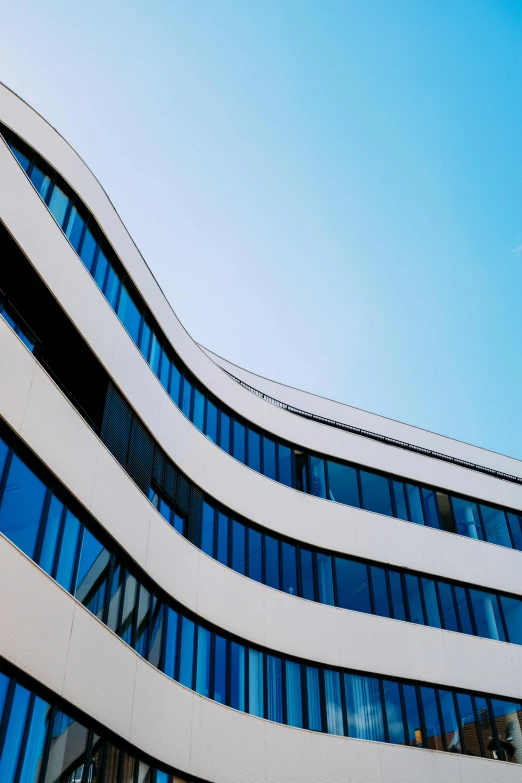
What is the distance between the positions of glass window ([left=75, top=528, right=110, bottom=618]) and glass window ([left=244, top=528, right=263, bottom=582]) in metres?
5.78

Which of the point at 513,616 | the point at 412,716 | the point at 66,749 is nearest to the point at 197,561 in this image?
the point at 66,749

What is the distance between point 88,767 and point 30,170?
11.8 meters

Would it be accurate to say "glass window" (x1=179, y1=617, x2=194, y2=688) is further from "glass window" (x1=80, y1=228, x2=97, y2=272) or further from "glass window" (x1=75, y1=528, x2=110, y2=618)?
"glass window" (x1=80, y1=228, x2=97, y2=272)

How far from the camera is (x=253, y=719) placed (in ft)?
56.9

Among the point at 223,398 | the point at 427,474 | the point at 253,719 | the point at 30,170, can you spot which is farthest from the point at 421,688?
the point at 30,170

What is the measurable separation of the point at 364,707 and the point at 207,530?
5.98 m

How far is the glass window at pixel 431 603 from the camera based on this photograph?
70.3 ft

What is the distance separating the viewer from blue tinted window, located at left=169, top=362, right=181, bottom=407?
808 inches

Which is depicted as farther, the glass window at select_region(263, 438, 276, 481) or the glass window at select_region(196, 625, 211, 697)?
the glass window at select_region(263, 438, 276, 481)

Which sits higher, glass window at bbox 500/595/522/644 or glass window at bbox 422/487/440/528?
glass window at bbox 422/487/440/528

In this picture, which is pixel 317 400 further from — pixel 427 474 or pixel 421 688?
pixel 421 688

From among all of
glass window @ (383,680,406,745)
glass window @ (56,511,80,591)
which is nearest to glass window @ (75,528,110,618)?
glass window @ (56,511,80,591)

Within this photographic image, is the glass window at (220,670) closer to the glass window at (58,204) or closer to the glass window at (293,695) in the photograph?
the glass window at (293,695)

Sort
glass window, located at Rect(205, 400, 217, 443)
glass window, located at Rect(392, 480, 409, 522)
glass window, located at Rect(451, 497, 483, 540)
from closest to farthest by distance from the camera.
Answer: glass window, located at Rect(205, 400, 217, 443) < glass window, located at Rect(392, 480, 409, 522) < glass window, located at Rect(451, 497, 483, 540)
